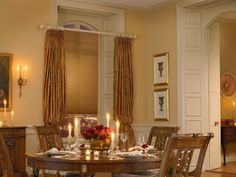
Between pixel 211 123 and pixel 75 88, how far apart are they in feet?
9.11

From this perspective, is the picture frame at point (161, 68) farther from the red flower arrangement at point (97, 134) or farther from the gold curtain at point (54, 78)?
the red flower arrangement at point (97, 134)

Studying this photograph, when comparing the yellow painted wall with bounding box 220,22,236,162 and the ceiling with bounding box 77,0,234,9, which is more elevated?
the ceiling with bounding box 77,0,234,9

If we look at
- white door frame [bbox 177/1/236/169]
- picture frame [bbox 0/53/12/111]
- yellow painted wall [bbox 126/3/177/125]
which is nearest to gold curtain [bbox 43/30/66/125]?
picture frame [bbox 0/53/12/111]

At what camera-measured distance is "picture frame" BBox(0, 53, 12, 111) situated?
7.11m

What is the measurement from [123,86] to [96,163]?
4.95 m

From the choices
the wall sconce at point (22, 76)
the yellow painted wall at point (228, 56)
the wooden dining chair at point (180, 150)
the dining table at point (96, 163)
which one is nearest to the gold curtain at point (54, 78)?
the wall sconce at point (22, 76)

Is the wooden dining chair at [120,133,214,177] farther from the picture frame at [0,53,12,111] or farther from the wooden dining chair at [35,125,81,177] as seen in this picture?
the picture frame at [0,53,12,111]

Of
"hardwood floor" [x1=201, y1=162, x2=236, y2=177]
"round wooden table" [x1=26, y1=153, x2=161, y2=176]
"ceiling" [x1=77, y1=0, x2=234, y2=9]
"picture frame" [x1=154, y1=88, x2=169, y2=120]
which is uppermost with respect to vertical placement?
"ceiling" [x1=77, y1=0, x2=234, y2=9]

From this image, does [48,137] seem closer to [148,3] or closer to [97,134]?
[97,134]

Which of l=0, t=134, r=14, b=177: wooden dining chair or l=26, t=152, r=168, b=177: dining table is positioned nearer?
l=0, t=134, r=14, b=177: wooden dining chair

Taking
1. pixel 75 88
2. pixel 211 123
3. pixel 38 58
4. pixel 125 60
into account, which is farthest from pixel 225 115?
pixel 38 58

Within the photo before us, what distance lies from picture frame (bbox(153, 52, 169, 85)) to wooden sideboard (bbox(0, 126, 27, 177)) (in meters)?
3.02

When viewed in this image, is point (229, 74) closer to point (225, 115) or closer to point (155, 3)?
point (225, 115)

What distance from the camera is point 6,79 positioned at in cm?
717
